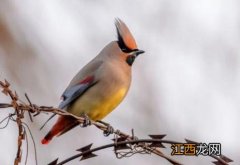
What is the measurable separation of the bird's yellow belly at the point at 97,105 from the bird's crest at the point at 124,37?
360 mm

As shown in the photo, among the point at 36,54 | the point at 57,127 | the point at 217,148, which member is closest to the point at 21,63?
the point at 36,54

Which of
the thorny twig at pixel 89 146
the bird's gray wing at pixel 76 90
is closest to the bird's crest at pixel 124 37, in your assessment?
the bird's gray wing at pixel 76 90

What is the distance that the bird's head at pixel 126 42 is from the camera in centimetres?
453

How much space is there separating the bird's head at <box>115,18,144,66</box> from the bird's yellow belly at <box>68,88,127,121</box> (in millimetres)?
330

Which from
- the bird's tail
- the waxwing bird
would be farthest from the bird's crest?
the bird's tail

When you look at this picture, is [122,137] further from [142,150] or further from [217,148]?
[217,148]

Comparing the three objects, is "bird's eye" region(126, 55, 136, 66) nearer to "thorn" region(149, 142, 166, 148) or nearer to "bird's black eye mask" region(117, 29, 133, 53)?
"bird's black eye mask" region(117, 29, 133, 53)

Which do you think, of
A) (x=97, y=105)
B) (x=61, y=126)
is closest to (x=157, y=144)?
(x=61, y=126)

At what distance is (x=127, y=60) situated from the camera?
15.2ft

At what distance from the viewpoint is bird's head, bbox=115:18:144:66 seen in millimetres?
4531

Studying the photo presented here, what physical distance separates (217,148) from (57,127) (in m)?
1.23

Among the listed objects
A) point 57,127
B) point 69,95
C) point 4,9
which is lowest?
point 57,127

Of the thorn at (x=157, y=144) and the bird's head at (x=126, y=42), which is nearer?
the thorn at (x=157, y=144)

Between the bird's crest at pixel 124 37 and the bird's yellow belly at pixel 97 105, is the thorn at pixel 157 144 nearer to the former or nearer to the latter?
the bird's yellow belly at pixel 97 105
